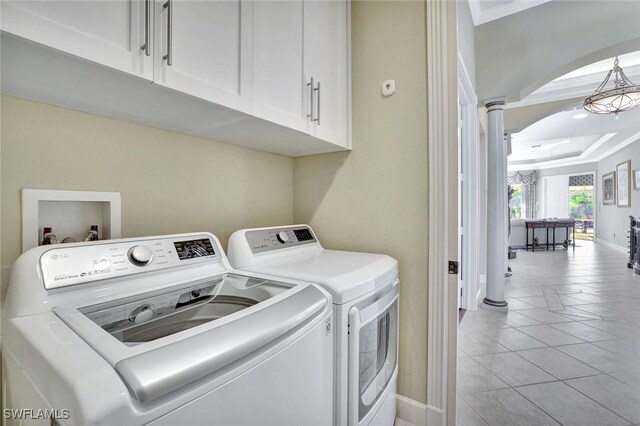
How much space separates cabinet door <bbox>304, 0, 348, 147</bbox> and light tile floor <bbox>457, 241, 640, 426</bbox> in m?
1.75

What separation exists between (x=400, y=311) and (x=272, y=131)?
110cm

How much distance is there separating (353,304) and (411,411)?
870mm

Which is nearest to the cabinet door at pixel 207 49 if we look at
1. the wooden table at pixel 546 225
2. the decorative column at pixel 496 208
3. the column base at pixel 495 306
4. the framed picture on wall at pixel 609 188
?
the decorative column at pixel 496 208

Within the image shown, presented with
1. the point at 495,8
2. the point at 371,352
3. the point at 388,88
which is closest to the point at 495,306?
the point at 371,352

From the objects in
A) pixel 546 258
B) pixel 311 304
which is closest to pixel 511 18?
pixel 311 304

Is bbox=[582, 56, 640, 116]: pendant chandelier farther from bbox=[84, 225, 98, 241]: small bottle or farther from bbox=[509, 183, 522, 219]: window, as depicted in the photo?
bbox=[509, 183, 522, 219]: window

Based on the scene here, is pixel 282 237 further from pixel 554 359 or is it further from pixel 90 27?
pixel 554 359

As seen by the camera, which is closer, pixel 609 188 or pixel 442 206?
pixel 442 206

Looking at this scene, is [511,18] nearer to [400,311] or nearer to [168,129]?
[400,311]

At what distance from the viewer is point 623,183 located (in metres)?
7.55

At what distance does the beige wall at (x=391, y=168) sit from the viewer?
1454mm

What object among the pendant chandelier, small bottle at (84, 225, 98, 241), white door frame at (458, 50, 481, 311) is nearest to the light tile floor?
white door frame at (458, 50, 481, 311)

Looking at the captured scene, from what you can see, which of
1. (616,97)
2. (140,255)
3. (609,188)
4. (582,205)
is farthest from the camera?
(582,205)

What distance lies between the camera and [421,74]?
145cm
